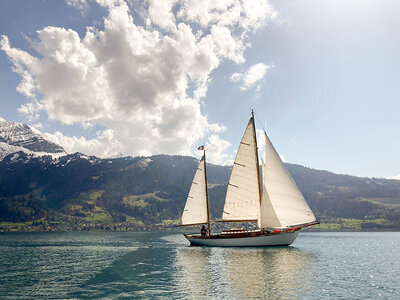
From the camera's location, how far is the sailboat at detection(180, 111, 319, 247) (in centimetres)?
6456

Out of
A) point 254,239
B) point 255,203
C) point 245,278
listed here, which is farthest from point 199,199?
point 245,278

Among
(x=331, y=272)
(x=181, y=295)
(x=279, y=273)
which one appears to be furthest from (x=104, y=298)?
(x=331, y=272)

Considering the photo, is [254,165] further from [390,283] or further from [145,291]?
[145,291]

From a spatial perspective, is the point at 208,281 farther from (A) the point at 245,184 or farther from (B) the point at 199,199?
(B) the point at 199,199

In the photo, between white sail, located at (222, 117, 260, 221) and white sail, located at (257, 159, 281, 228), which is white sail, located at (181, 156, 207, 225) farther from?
white sail, located at (257, 159, 281, 228)

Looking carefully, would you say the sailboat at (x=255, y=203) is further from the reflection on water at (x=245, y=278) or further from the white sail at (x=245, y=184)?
the reflection on water at (x=245, y=278)

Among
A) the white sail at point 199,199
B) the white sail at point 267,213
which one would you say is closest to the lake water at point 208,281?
the white sail at point 267,213

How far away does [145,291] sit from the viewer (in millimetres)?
30438

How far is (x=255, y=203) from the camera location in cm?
7112

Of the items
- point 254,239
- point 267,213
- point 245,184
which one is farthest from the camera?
point 245,184

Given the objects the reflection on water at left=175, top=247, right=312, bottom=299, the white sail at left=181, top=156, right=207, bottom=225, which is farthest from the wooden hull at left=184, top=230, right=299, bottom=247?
the reflection on water at left=175, top=247, right=312, bottom=299

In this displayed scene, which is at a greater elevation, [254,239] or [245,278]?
[254,239]

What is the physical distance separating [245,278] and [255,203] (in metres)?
35.9

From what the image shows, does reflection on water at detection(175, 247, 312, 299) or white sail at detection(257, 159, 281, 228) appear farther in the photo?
white sail at detection(257, 159, 281, 228)
